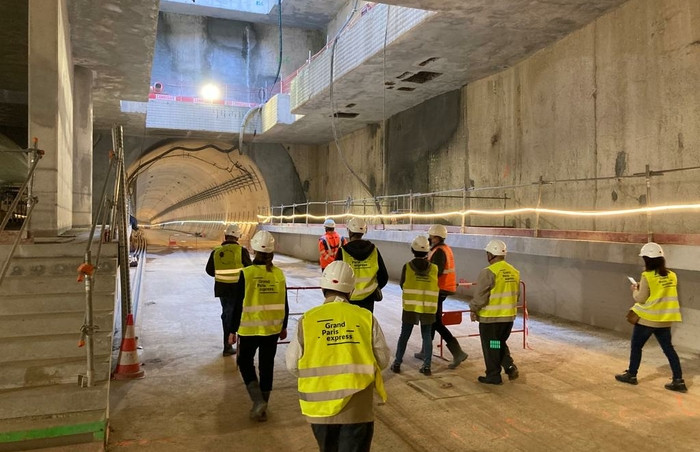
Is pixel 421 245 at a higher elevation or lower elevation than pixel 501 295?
higher

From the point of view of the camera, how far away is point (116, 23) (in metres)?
9.33

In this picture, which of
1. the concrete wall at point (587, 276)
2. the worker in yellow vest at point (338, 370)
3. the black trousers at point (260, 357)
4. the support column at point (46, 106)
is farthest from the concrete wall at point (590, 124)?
the support column at point (46, 106)

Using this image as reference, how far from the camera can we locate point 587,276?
9.21 m

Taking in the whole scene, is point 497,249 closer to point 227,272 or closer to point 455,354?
point 455,354

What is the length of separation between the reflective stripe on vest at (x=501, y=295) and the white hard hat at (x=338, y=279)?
9.99ft

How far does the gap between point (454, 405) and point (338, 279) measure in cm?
273

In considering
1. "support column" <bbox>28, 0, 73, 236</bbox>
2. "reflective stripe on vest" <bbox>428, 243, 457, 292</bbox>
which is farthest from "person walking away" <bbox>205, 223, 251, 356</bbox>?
"reflective stripe on vest" <bbox>428, 243, 457, 292</bbox>

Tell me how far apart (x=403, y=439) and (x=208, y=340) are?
14.1 ft

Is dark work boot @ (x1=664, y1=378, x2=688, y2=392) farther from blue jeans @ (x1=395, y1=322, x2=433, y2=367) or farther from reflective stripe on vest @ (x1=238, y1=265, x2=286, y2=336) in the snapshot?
reflective stripe on vest @ (x1=238, y1=265, x2=286, y2=336)

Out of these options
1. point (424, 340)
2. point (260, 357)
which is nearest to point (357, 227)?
point (424, 340)

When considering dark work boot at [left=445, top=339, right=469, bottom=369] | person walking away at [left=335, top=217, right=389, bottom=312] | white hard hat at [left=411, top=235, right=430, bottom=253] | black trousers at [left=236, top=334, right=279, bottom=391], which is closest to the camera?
black trousers at [left=236, top=334, right=279, bottom=391]

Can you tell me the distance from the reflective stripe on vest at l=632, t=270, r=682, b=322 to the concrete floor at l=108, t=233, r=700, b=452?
0.82m

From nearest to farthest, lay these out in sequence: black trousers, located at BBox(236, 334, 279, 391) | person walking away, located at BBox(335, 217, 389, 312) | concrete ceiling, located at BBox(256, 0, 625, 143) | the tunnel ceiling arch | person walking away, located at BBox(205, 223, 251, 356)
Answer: black trousers, located at BBox(236, 334, 279, 391) < person walking away, located at BBox(335, 217, 389, 312) < person walking away, located at BBox(205, 223, 251, 356) < concrete ceiling, located at BBox(256, 0, 625, 143) < the tunnel ceiling arch

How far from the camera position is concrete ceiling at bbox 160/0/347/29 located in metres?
21.5
